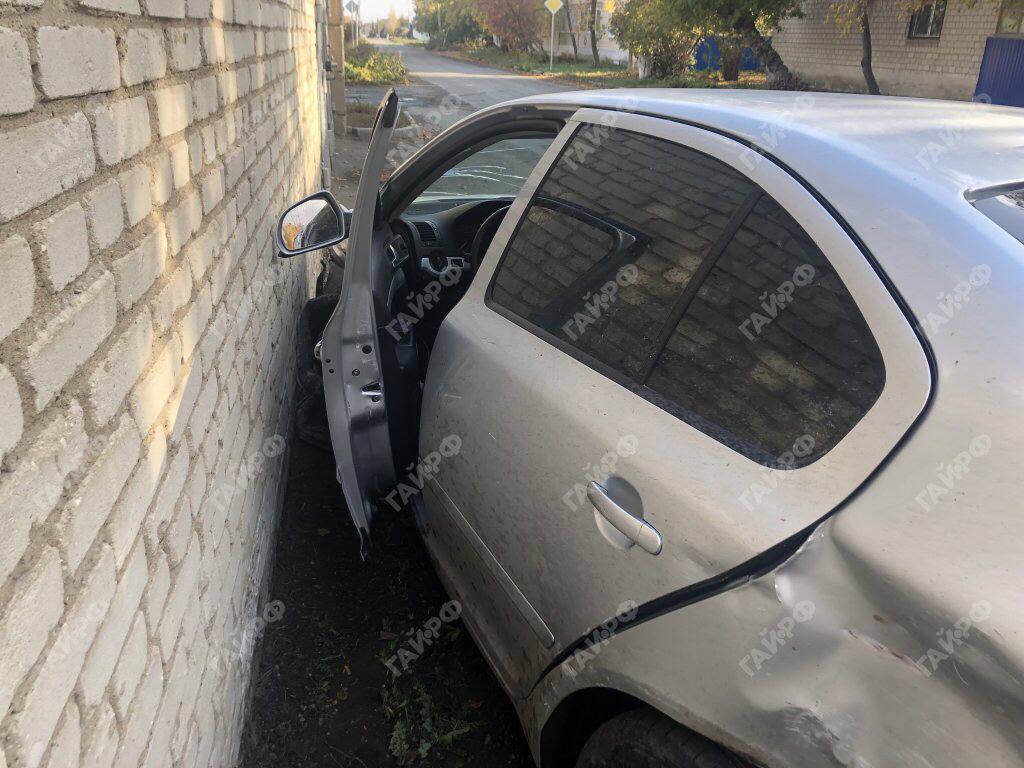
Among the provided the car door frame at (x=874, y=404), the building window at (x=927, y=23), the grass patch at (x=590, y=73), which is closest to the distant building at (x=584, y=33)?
the grass patch at (x=590, y=73)

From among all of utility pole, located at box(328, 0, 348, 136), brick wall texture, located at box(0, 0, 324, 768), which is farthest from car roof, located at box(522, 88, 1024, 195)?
utility pole, located at box(328, 0, 348, 136)

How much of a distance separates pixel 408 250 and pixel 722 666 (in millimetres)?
2325

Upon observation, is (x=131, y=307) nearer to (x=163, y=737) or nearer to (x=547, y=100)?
(x=163, y=737)

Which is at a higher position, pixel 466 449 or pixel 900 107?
pixel 900 107

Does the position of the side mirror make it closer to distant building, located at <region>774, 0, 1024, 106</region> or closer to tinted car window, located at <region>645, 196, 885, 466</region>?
tinted car window, located at <region>645, 196, 885, 466</region>

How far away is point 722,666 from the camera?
1.31m

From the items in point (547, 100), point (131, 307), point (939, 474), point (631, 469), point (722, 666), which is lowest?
point (722, 666)

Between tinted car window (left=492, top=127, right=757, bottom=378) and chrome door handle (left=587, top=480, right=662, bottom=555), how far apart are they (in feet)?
0.97

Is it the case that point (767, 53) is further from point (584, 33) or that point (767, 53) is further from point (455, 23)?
point (455, 23)

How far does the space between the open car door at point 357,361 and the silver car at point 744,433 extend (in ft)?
0.14

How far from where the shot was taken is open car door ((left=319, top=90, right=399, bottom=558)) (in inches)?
94.7

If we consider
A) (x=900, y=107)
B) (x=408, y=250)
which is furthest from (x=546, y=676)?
(x=408, y=250)

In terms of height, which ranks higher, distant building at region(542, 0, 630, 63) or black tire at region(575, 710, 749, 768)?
distant building at region(542, 0, 630, 63)

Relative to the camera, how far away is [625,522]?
1485 millimetres
